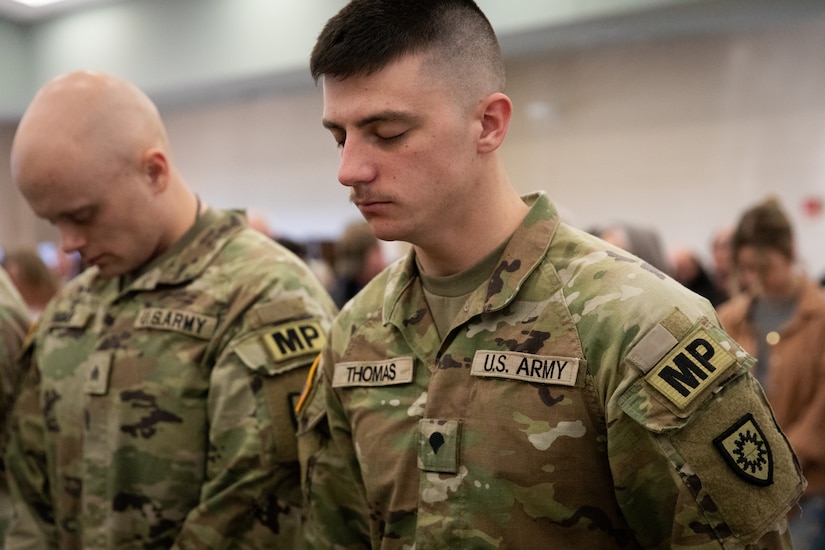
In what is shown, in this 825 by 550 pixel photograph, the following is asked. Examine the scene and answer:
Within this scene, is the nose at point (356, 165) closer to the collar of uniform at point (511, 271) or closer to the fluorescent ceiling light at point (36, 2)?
the collar of uniform at point (511, 271)

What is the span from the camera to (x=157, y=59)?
4723 millimetres

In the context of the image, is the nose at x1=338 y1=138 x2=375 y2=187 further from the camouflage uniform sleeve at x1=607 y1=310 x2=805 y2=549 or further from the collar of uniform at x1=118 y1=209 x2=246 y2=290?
the collar of uniform at x1=118 y1=209 x2=246 y2=290

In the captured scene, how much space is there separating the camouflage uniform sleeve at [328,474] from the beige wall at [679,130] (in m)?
3.28

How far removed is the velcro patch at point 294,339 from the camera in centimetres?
144

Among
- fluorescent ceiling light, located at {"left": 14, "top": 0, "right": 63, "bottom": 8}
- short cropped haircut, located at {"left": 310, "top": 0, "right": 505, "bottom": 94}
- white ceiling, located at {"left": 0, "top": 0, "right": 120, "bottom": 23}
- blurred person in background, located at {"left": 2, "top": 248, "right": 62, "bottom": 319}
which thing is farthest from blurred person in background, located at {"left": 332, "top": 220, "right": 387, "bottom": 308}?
fluorescent ceiling light, located at {"left": 14, "top": 0, "right": 63, "bottom": 8}

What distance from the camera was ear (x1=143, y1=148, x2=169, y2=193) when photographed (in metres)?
1.56

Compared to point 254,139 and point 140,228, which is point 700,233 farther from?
point 140,228

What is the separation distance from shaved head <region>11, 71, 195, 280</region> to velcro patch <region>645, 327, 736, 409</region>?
1080mm

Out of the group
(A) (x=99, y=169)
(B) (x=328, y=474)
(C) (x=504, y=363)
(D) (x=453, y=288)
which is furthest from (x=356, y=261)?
(C) (x=504, y=363)

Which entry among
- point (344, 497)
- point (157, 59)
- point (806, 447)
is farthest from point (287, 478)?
point (157, 59)

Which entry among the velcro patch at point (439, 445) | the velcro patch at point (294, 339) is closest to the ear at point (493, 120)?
the velcro patch at point (439, 445)

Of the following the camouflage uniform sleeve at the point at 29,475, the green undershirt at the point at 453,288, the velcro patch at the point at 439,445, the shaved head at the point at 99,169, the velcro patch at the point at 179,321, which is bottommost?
the camouflage uniform sleeve at the point at 29,475

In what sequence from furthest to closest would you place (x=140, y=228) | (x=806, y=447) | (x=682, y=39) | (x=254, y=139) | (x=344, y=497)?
1. (x=254, y=139)
2. (x=682, y=39)
3. (x=806, y=447)
4. (x=140, y=228)
5. (x=344, y=497)

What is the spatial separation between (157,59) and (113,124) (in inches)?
138
